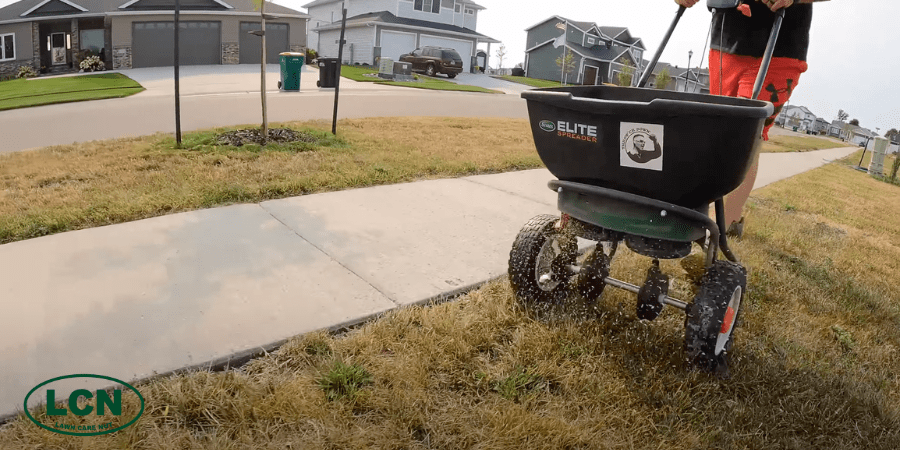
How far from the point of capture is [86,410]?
72.9 inches

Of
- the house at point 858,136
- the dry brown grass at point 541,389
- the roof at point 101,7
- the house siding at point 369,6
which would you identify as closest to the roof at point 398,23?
A: the house siding at point 369,6

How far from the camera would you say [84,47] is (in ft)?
94.3

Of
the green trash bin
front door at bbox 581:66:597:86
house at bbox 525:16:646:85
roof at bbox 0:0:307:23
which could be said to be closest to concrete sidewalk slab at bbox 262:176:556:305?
the green trash bin

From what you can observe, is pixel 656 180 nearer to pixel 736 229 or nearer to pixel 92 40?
pixel 736 229

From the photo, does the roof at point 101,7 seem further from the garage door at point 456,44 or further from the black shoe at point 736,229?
the black shoe at point 736,229

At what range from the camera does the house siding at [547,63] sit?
43.0 meters

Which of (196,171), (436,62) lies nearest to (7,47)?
(436,62)

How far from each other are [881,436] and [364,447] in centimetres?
184

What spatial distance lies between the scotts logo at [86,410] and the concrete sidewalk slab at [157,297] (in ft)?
0.30

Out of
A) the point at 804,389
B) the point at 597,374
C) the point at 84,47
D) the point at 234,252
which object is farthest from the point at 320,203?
the point at 84,47

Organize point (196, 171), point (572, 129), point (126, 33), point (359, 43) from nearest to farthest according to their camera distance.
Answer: point (572, 129), point (196, 171), point (126, 33), point (359, 43)

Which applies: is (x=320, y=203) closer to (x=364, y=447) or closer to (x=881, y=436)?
(x=364, y=447)

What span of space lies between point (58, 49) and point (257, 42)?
960 cm

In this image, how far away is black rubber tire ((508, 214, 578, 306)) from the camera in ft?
8.96
